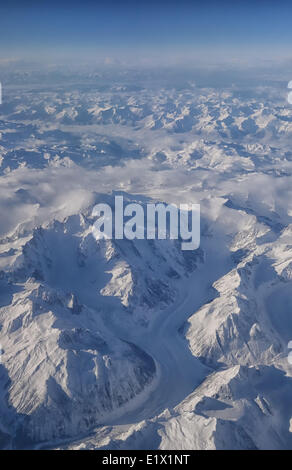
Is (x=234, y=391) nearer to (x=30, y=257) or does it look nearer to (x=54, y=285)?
(x=54, y=285)

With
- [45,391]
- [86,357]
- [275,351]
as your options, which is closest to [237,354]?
[275,351]

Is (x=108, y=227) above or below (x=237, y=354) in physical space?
above

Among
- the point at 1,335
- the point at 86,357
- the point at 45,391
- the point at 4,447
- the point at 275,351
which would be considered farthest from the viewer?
the point at 275,351

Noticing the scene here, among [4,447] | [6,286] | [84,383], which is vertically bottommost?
[4,447]

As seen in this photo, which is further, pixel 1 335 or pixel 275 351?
pixel 275 351
